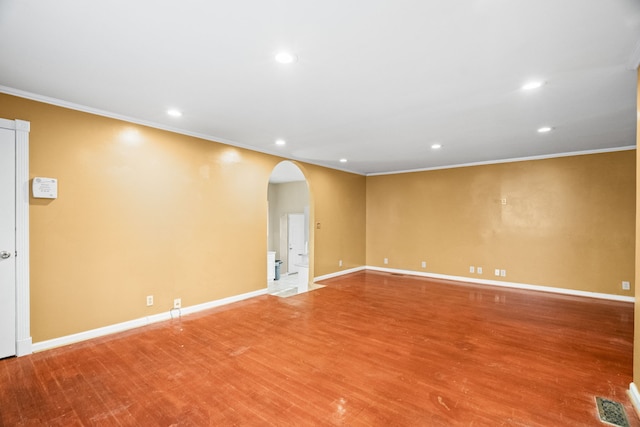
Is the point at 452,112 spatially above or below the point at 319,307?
above

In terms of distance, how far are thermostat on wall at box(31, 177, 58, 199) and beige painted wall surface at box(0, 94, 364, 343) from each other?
63 millimetres

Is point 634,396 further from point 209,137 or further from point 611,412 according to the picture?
point 209,137

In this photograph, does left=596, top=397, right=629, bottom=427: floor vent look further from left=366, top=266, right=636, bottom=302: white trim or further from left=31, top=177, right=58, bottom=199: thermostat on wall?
left=31, top=177, right=58, bottom=199: thermostat on wall

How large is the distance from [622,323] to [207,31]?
19.3 ft

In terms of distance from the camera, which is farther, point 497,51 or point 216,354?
point 216,354

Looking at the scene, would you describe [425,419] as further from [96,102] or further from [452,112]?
[96,102]

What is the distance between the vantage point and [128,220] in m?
3.65

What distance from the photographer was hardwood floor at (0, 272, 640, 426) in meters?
2.11

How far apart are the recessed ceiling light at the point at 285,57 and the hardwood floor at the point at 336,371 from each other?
2.66 metres

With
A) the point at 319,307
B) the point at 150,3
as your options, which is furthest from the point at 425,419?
the point at 150,3

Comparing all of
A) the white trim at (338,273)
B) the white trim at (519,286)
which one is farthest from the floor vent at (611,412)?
the white trim at (338,273)

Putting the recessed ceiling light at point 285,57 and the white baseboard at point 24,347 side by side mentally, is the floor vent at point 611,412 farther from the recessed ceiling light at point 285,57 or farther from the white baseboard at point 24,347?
the white baseboard at point 24,347

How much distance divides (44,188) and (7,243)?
610 mm

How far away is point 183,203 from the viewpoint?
4.20 m
